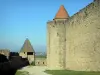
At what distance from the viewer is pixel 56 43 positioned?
35.4m

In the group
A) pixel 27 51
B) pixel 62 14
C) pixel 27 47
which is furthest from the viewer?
pixel 27 47

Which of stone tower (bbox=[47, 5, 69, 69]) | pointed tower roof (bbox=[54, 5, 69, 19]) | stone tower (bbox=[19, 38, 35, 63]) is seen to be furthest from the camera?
stone tower (bbox=[19, 38, 35, 63])

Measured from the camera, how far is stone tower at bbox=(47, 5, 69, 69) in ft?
113

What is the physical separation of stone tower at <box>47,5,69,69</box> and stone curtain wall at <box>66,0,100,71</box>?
1.65 m

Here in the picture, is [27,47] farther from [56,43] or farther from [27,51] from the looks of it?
[56,43]

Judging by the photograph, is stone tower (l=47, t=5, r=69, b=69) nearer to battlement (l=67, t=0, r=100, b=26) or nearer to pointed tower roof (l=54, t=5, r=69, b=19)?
pointed tower roof (l=54, t=5, r=69, b=19)

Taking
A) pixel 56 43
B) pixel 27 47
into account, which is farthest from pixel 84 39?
pixel 27 47

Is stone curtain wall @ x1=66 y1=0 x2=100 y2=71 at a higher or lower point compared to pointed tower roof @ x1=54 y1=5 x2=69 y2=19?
lower

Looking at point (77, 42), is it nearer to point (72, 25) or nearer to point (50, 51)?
point (72, 25)

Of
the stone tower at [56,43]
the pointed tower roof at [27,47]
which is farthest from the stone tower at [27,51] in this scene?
the stone tower at [56,43]

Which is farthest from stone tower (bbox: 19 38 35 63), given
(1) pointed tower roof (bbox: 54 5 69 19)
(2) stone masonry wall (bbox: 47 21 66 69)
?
(2) stone masonry wall (bbox: 47 21 66 69)

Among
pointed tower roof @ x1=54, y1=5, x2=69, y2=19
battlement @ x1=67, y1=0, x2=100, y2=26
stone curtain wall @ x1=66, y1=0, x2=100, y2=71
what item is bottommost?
stone curtain wall @ x1=66, y1=0, x2=100, y2=71

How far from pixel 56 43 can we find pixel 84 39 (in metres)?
9.70

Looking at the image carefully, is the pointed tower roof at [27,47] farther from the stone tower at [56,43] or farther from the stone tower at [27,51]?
the stone tower at [56,43]
